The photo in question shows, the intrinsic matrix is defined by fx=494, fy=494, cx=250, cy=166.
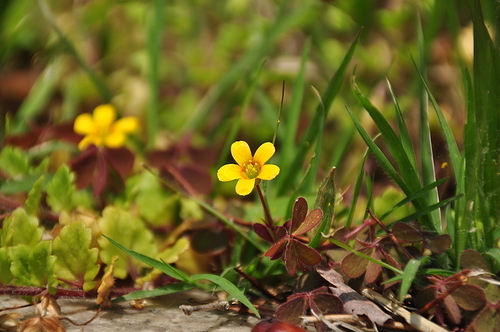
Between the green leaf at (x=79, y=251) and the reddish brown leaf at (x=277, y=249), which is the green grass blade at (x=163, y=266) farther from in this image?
the reddish brown leaf at (x=277, y=249)

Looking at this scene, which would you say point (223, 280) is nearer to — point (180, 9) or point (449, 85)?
point (449, 85)

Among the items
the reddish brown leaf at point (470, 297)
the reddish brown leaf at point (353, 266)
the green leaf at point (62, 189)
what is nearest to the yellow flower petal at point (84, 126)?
the green leaf at point (62, 189)

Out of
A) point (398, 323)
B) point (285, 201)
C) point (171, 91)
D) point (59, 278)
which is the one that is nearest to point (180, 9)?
point (171, 91)

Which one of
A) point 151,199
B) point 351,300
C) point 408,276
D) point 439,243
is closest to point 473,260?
point 439,243

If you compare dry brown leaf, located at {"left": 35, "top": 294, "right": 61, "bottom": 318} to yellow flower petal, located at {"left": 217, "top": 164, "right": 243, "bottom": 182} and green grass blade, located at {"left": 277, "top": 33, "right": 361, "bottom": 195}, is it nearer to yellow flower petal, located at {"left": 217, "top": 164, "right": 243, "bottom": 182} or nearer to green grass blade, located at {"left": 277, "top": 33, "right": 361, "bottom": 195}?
yellow flower petal, located at {"left": 217, "top": 164, "right": 243, "bottom": 182}

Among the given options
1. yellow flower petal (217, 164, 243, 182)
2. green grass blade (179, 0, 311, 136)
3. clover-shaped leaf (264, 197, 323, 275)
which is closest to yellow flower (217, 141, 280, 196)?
yellow flower petal (217, 164, 243, 182)

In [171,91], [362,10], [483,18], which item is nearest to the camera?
[483,18]
